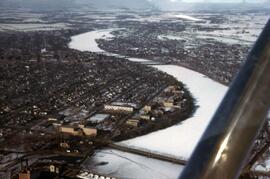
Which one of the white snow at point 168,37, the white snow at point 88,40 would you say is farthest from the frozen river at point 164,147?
the white snow at point 168,37

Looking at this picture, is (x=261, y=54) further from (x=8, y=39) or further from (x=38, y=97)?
(x=8, y=39)

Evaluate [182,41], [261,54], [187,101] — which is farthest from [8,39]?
[261,54]

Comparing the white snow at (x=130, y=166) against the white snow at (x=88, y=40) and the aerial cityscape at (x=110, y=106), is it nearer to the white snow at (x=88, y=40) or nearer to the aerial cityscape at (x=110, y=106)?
the aerial cityscape at (x=110, y=106)

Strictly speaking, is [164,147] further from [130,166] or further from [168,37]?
[168,37]

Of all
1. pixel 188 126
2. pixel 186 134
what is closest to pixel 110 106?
pixel 188 126

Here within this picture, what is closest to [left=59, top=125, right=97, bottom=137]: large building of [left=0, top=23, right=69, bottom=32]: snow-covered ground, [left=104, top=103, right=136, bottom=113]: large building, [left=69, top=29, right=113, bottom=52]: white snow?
[left=104, top=103, right=136, bottom=113]: large building

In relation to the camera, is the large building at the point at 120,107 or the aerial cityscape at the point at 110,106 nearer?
the aerial cityscape at the point at 110,106
